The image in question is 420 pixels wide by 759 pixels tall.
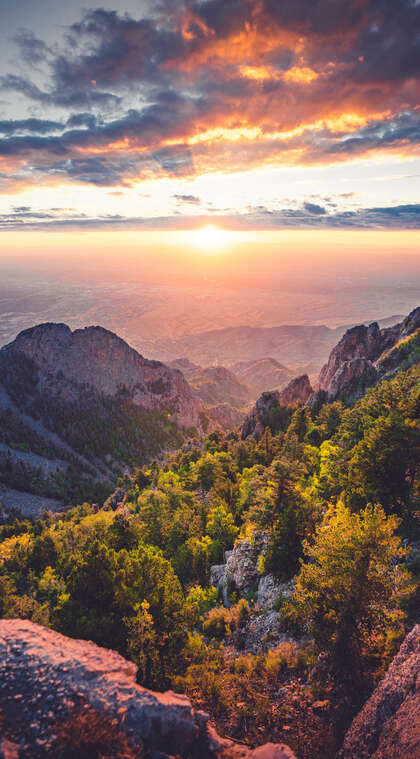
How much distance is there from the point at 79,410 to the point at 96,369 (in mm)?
25772

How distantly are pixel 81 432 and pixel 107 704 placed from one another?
149m

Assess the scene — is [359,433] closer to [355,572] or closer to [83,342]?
[355,572]

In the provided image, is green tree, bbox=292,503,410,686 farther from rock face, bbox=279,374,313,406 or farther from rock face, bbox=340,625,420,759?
rock face, bbox=279,374,313,406

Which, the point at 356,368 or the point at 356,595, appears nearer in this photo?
the point at 356,595

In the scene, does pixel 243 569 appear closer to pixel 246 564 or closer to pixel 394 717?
pixel 246 564

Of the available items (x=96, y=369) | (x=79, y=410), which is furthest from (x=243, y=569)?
(x=96, y=369)

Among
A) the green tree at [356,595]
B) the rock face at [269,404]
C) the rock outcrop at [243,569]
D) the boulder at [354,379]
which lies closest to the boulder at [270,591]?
the rock outcrop at [243,569]

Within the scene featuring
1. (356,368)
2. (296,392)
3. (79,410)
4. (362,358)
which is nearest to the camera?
(356,368)

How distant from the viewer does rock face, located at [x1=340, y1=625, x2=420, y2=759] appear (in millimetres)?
9023

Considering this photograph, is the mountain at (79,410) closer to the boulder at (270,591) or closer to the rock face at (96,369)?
the rock face at (96,369)

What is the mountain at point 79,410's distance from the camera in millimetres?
121562

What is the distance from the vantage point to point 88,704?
9.03m

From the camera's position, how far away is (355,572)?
13.4 meters

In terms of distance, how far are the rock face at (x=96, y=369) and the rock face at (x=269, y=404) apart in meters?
80.8
